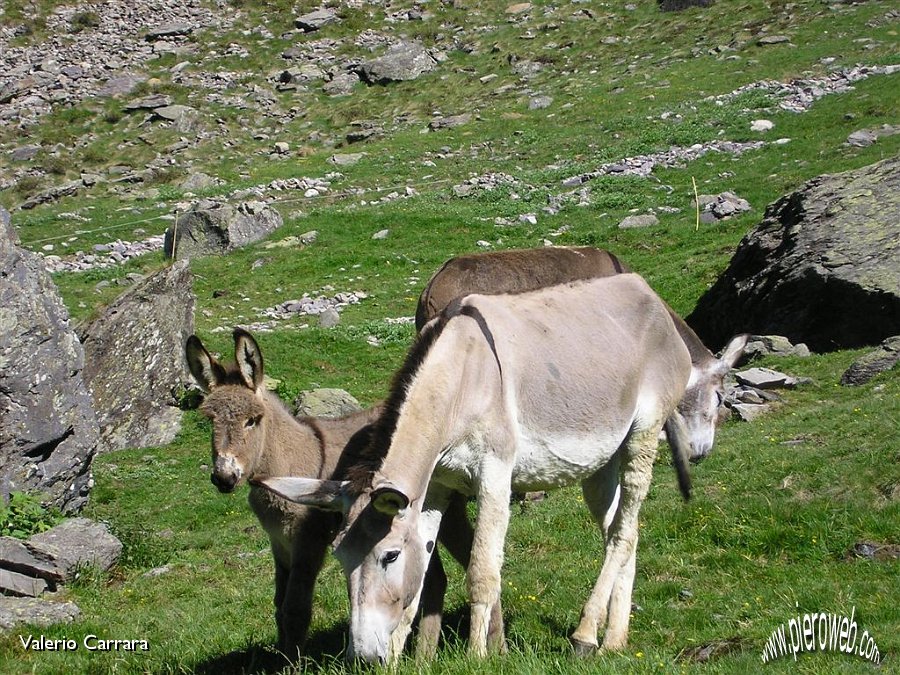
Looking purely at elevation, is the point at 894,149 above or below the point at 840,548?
below

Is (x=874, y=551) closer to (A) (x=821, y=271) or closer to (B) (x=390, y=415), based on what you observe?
(B) (x=390, y=415)

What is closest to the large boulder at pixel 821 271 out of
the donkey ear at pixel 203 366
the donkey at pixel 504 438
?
the donkey at pixel 504 438

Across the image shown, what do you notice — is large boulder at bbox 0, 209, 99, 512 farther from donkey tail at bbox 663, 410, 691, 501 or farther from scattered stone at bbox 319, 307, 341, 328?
scattered stone at bbox 319, 307, 341, 328

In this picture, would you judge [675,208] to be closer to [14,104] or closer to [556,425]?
[556,425]

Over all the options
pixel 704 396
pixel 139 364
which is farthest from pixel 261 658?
pixel 139 364

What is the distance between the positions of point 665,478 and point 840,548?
11.5 feet

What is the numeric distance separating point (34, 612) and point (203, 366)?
3.44 meters

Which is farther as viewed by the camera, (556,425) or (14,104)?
(14,104)

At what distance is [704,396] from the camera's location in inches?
344

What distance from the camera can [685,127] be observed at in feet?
115

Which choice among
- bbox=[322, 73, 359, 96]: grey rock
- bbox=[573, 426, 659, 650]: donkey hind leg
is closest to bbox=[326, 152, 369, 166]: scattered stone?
bbox=[322, 73, 359, 96]: grey rock

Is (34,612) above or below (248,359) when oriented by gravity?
below

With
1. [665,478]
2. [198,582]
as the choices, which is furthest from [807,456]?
[198,582]

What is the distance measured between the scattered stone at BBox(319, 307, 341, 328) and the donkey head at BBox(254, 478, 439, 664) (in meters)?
17.2
